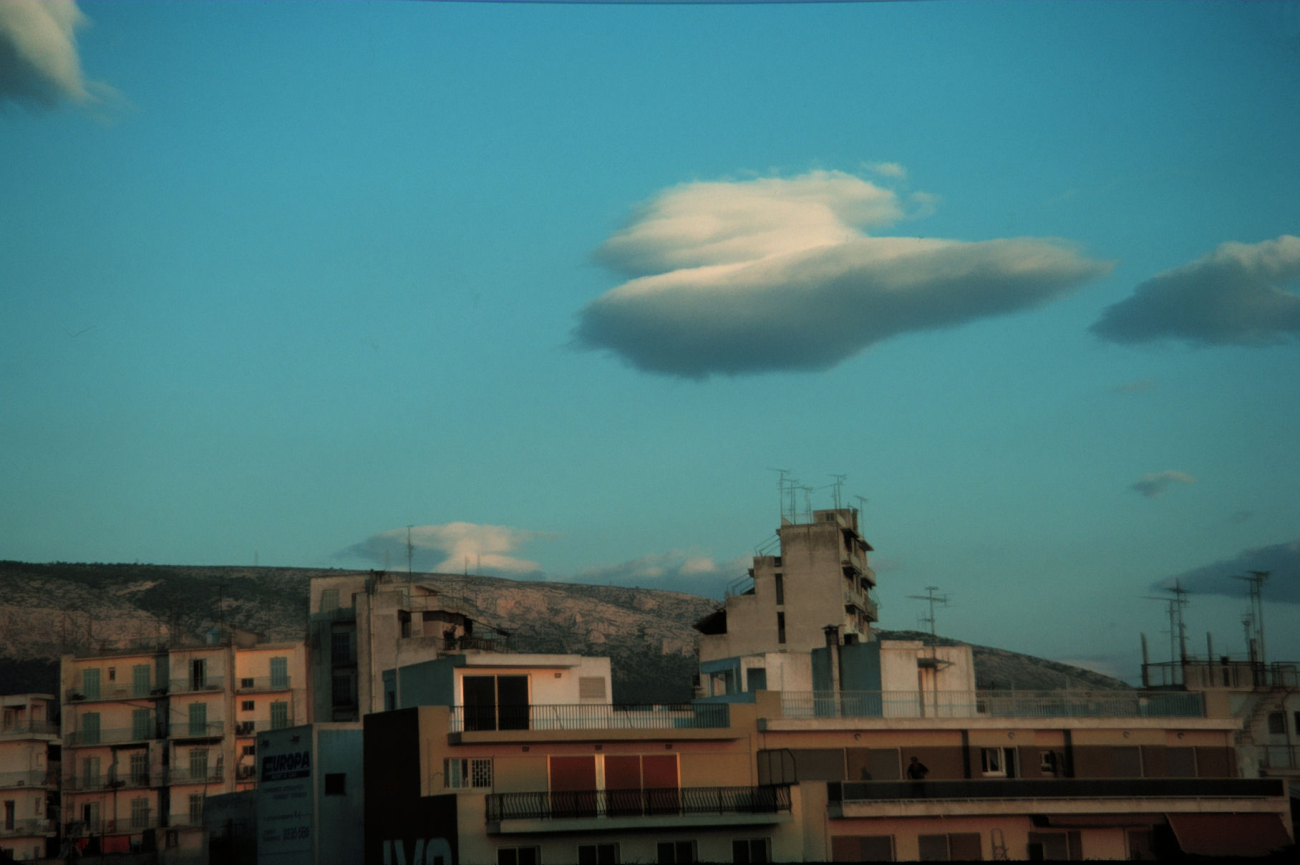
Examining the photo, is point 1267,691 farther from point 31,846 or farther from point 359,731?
point 31,846

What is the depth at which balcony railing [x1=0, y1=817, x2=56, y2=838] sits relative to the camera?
9444 cm

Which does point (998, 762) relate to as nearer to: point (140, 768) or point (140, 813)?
point (140, 813)

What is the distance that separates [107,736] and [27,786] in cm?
563

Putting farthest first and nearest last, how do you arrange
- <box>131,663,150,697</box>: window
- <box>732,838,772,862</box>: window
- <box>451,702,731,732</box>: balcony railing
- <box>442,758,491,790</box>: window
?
<box>131,663,150,697</box>: window, <box>451,702,731,732</box>: balcony railing, <box>732,838,772,862</box>: window, <box>442,758,491,790</box>: window

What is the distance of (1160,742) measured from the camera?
52812 mm

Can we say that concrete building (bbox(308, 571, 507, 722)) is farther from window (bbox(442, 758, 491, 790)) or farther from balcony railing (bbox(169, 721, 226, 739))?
window (bbox(442, 758, 491, 790))

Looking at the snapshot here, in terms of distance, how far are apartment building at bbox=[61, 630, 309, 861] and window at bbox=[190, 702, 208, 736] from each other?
0.21ft

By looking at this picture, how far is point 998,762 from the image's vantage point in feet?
171

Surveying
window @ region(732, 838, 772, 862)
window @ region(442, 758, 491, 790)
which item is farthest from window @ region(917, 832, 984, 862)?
window @ region(442, 758, 491, 790)

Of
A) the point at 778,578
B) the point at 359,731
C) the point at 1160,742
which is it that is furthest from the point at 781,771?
the point at 778,578

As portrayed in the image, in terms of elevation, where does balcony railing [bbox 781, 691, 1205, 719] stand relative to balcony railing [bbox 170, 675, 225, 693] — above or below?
below

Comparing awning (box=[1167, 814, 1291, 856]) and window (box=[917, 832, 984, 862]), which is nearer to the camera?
window (box=[917, 832, 984, 862])

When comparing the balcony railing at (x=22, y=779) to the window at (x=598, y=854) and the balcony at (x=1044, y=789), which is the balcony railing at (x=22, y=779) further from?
the balcony at (x=1044, y=789)

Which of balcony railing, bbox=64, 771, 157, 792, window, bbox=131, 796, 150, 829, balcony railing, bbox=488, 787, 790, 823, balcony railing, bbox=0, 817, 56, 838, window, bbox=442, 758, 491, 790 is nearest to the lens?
balcony railing, bbox=488, 787, 790, 823
